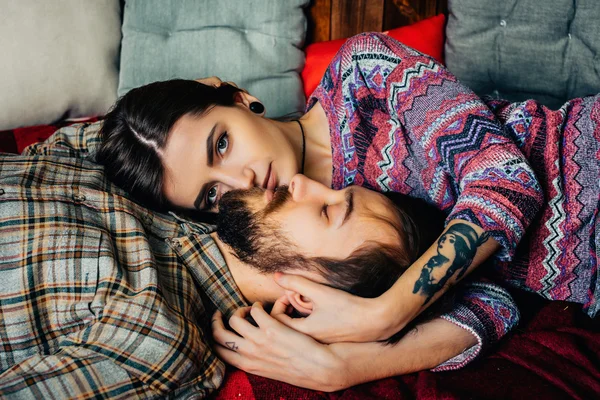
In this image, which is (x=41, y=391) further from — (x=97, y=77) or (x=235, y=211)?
(x=97, y=77)

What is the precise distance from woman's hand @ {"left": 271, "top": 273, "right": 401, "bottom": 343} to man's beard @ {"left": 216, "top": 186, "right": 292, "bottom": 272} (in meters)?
0.11

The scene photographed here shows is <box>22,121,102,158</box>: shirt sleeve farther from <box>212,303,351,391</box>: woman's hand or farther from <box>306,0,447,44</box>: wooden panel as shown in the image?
<box>306,0,447,44</box>: wooden panel

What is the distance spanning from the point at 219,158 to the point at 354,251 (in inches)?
18.6

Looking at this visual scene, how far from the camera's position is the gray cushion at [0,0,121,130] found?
67.4 inches

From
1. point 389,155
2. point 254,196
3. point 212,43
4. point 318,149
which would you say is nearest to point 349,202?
point 254,196

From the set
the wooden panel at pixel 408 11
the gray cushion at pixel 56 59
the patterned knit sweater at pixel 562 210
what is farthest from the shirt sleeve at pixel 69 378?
the wooden panel at pixel 408 11

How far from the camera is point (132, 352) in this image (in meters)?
1.02

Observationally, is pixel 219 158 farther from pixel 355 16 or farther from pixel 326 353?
pixel 355 16

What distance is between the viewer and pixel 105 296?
1.09 meters

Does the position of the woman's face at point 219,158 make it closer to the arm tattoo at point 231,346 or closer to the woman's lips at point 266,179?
the woman's lips at point 266,179

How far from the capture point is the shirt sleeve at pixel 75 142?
153 centimetres

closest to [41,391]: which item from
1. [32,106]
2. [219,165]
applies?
[219,165]

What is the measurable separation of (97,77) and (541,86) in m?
1.63

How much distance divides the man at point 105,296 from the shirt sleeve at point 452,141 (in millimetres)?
256
